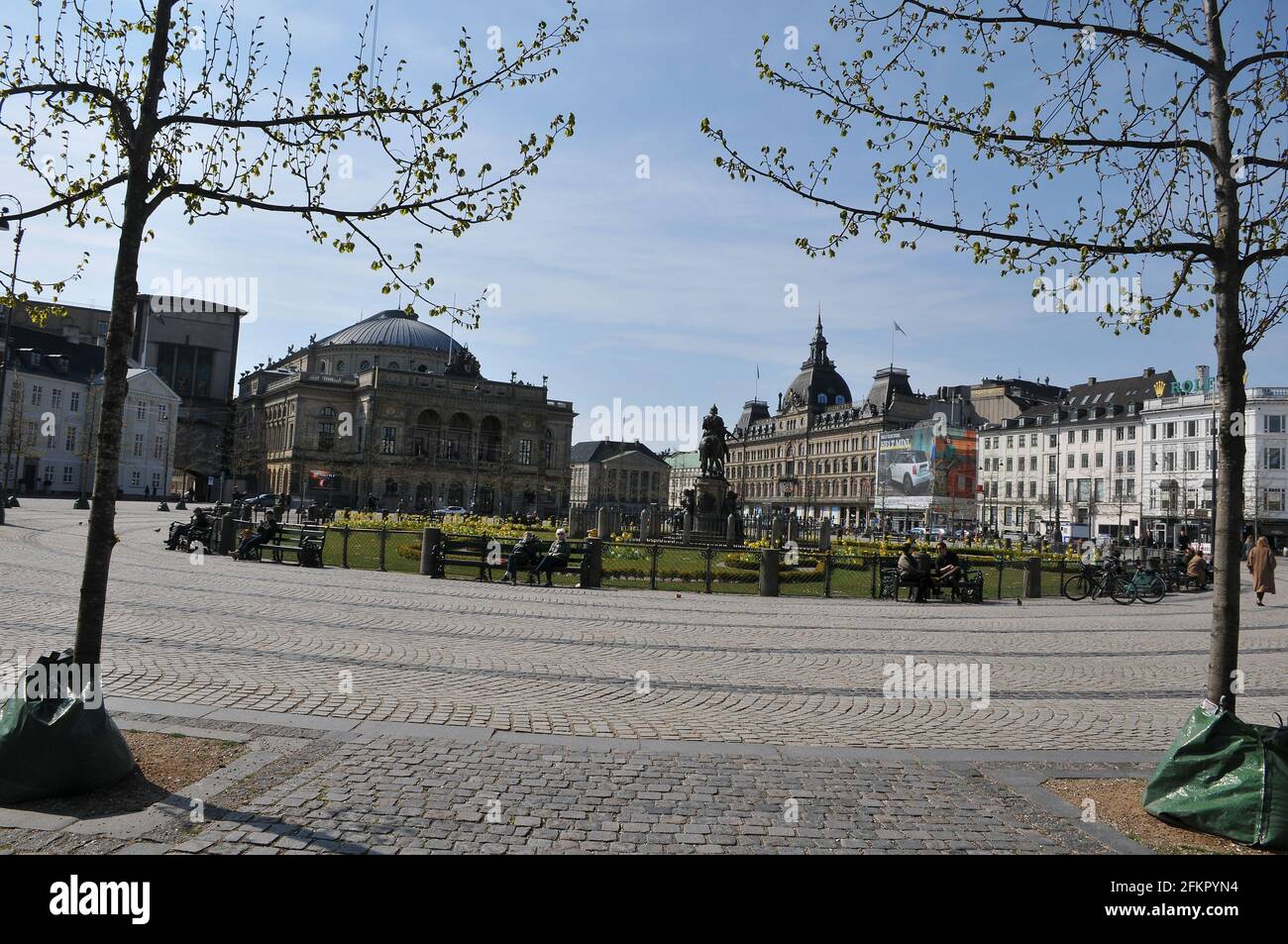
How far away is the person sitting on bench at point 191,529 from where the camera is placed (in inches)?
977

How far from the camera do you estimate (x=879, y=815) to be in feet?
18.5

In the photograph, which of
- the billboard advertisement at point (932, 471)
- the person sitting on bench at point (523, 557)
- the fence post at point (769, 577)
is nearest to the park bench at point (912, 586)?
the fence post at point (769, 577)

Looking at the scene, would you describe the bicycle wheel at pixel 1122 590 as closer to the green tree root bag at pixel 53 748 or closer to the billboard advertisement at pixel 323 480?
the green tree root bag at pixel 53 748

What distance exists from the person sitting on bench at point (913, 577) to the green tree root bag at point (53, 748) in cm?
1884

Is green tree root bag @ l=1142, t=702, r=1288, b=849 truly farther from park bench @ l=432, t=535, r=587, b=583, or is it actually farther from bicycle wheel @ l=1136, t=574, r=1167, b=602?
bicycle wheel @ l=1136, t=574, r=1167, b=602

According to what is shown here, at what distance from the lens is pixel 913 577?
21.6 metres

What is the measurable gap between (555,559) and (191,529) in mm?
11551

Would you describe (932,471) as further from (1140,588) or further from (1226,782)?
(1226,782)

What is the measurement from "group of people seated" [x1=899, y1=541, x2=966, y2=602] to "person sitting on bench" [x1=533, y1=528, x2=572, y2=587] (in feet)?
26.9

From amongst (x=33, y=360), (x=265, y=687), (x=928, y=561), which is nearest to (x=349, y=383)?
(x=33, y=360)

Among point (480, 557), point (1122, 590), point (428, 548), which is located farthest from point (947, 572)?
point (428, 548)

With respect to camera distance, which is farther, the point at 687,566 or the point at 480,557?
the point at 687,566
